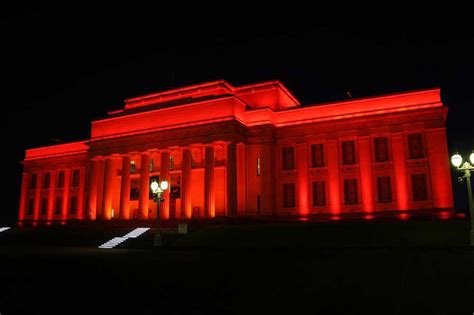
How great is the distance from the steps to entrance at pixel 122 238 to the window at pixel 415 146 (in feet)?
77.2

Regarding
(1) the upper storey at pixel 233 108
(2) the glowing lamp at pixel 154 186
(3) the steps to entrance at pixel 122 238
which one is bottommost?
(3) the steps to entrance at pixel 122 238

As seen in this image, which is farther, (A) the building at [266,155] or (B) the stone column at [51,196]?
(B) the stone column at [51,196]

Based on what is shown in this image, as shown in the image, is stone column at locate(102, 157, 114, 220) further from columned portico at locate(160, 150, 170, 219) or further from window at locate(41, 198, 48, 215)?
window at locate(41, 198, 48, 215)

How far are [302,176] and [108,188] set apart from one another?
2014 cm

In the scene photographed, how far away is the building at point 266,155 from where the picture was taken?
1467 inches

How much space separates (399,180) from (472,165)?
16.3 meters

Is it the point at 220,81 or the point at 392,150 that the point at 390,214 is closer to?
the point at 392,150

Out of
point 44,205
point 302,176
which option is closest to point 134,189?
point 302,176

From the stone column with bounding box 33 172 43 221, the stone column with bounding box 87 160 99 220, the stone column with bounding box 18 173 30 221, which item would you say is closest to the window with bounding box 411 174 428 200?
the stone column with bounding box 87 160 99 220

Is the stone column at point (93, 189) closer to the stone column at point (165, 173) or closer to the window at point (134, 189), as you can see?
the window at point (134, 189)

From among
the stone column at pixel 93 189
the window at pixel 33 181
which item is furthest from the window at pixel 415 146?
the window at pixel 33 181

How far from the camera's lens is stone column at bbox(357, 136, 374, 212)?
38.0m

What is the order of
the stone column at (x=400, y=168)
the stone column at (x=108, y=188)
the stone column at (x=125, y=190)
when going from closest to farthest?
the stone column at (x=400, y=168), the stone column at (x=125, y=190), the stone column at (x=108, y=188)

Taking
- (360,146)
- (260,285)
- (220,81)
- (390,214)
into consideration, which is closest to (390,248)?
(260,285)
